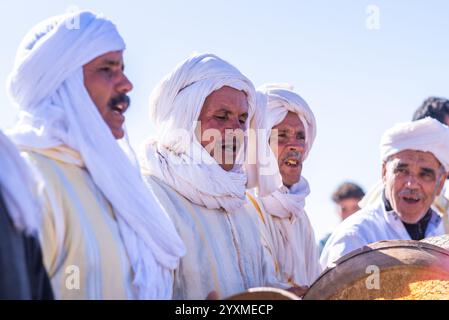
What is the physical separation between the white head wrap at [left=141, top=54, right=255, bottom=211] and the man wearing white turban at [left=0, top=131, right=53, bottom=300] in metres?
1.88

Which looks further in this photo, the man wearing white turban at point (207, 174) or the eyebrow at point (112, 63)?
the man wearing white turban at point (207, 174)

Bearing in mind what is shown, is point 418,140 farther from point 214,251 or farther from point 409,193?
point 214,251

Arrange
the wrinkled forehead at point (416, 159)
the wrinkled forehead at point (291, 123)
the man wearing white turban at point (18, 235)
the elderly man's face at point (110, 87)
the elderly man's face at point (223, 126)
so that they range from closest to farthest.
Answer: the man wearing white turban at point (18, 235) → the elderly man's face at point (110, 87) → the elderly man's face at point (223, 126) → the wrinkled forehead at point (291, 123) → the wrinkled forehead at point (416, 159)

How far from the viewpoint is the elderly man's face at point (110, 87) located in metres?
4.27

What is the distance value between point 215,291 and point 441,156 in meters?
3.32

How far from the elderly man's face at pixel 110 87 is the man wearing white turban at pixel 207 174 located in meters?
1.05

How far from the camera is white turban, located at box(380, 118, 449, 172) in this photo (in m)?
7.59

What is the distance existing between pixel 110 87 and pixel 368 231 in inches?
133

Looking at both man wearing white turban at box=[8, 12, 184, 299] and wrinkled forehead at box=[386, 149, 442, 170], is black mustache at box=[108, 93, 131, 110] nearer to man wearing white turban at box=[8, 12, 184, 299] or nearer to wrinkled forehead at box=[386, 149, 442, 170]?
man wearing white turban at box=[8, 12, 184, 299]

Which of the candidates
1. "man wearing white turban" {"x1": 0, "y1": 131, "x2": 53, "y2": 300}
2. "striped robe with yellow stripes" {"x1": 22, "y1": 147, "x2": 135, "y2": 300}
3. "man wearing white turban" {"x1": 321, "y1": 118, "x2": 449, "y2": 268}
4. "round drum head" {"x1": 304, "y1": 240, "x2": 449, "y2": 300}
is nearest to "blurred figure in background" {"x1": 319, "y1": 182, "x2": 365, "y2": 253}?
"man wearing white turban" {"x1": 321, "y1": 118, "x2": 449, "y2": 268}

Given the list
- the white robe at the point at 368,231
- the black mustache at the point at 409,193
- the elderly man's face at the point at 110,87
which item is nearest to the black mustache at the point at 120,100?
the elderly man's face at the point at 110,87

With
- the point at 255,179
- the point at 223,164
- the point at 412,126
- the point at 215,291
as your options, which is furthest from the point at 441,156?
the point at 215,291

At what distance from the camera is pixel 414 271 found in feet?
16.1

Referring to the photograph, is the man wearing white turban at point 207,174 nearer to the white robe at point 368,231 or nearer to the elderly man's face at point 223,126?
the elderly man's face at point 223,126
